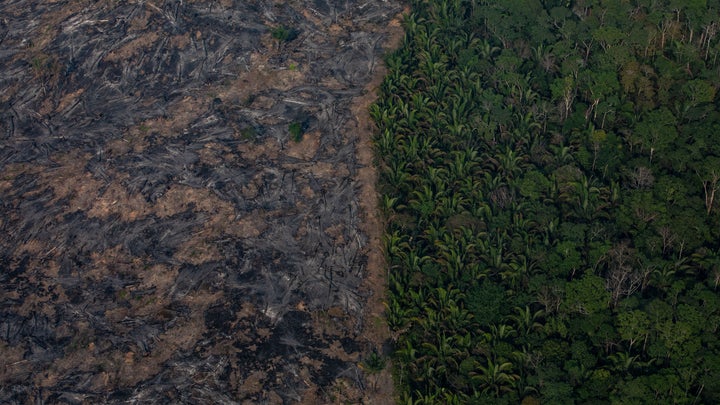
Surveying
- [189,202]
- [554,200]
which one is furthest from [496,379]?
[189,202]

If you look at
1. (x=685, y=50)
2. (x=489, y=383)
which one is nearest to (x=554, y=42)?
(x=685, y=50)

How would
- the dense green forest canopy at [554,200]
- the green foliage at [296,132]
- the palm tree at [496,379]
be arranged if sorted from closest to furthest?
the palm tree at [496,379] < the dense green forest canopy at [554,200] < the green foliage at [296,132]

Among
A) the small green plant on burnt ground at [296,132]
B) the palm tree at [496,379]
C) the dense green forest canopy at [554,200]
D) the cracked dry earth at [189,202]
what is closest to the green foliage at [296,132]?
the small green plant on burnt ground at [296,132]

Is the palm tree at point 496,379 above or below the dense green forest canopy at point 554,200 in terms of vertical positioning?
below

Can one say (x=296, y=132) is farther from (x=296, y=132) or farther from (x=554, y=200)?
(x=554, y=200)

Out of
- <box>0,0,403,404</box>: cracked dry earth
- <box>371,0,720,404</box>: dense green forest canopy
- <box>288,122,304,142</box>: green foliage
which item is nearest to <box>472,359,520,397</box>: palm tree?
<box>371,0,720,404</box>: dense green forest canopy

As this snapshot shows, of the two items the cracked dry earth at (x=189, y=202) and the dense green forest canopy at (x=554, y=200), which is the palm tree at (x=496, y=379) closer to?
the dense green forest canopy at (x=554, y=200)
